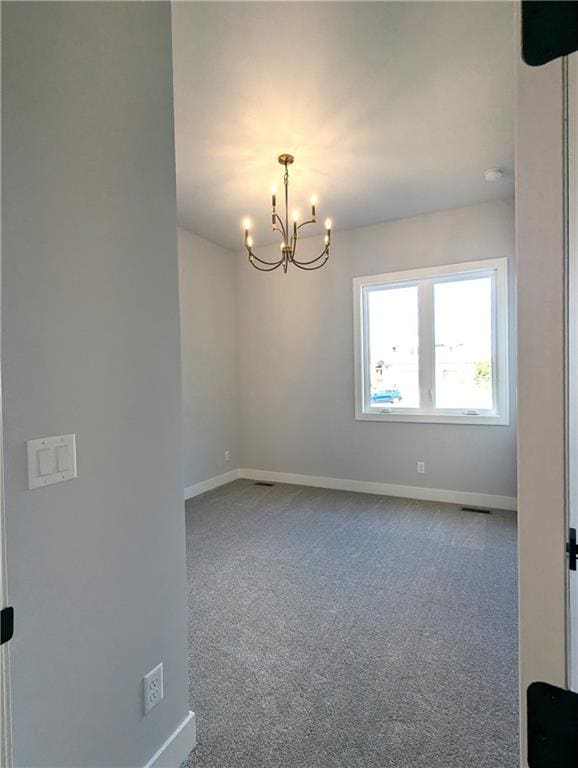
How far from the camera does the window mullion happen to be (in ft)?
13.4

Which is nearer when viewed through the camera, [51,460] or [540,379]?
[540,379]

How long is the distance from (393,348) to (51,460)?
12.6ft

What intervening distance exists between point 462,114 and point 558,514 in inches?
107

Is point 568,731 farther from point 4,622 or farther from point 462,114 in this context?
point 462,114

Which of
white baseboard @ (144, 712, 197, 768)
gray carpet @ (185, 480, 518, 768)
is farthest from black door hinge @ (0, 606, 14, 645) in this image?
gray carpet @ (185, 480, 518, 768)

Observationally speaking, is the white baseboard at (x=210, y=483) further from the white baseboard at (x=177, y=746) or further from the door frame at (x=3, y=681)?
the door frame at (x=3, y=681)

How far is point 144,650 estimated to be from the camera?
1220 millimetres

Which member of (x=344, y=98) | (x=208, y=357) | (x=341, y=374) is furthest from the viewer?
(x=208, y=357)

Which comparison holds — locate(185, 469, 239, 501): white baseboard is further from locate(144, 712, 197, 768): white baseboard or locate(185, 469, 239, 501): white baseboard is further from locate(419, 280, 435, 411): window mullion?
locate(144, 712, 197, 768): white baseboard

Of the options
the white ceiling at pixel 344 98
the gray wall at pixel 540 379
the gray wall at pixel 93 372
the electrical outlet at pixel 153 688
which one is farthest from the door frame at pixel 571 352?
the white ceiling at pixel 344 98

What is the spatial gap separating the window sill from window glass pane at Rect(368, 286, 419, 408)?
0.41 feet

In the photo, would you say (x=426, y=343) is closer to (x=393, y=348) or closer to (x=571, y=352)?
(x=393, y=348)

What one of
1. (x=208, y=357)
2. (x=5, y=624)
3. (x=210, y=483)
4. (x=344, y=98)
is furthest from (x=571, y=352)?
(x=210, y=483)

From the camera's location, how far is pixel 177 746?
4.38ft
